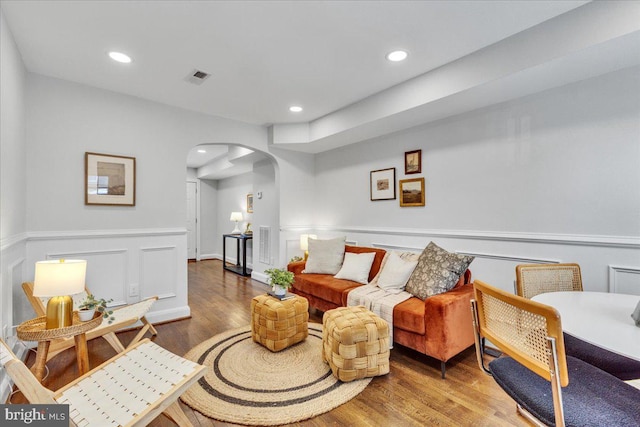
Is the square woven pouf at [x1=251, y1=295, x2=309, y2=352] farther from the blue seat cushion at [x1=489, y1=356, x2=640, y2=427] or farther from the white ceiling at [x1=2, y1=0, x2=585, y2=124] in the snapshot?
Answer: the white ceiling at [x1=2, y1=0, x2=585, y2=124]

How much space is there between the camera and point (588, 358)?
1571 mm

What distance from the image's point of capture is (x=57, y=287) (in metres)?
1.78

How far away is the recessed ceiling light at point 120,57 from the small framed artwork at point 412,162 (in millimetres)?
3041

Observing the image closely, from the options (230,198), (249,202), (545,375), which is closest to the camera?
(545,375)

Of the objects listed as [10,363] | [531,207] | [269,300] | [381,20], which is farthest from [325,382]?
[381,20]

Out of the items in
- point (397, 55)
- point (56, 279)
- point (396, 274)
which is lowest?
point (396, 274)

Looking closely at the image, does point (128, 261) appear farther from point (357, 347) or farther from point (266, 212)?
point (357, 347)

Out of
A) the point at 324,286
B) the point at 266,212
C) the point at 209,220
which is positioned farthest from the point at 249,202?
the point at 324,286

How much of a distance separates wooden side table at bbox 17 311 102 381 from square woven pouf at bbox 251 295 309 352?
3.90 ft

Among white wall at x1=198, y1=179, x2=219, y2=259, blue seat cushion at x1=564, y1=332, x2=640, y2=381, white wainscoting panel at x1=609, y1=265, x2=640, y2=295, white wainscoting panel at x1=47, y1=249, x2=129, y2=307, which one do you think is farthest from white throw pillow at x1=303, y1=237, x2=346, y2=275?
white wall at x1=198, y1=179, x2=219, y2=259

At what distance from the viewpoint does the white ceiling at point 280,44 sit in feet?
6.29

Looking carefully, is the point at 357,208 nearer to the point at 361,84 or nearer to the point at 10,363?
the point at 361,84

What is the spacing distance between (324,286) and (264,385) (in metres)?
1.30

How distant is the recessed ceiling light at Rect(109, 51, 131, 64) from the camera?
2434mm
